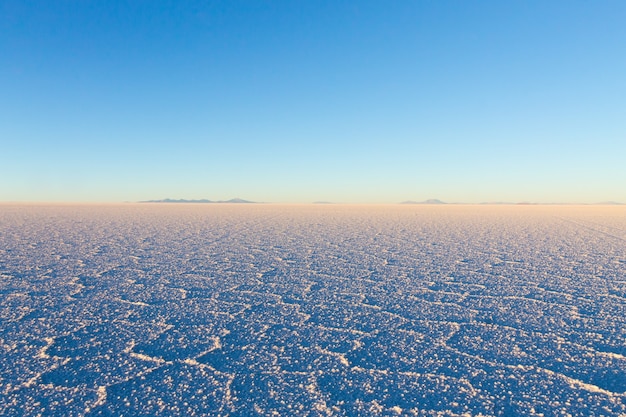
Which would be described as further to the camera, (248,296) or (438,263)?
(438,263)

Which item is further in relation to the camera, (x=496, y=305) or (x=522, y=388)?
(x=496, y=305)

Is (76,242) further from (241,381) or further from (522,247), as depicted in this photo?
(522,247)

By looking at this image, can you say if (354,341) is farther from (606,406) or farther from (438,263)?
(438,263)

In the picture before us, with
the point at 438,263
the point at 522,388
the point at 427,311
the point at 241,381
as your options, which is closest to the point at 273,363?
the point at 241,381

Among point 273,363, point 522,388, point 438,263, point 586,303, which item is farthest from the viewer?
point 438,263

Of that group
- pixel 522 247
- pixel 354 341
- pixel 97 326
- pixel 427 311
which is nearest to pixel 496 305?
pixel 427 311

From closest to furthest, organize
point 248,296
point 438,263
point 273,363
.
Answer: point 273,363, point 248,296, point 438,263
